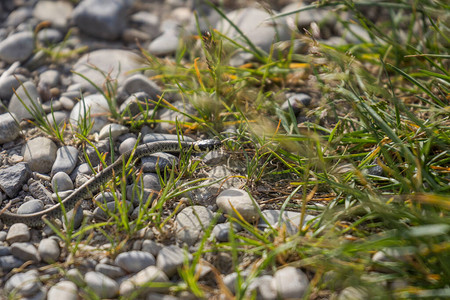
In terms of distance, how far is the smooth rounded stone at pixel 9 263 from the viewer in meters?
3.11

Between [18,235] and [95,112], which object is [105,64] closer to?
[95,112]

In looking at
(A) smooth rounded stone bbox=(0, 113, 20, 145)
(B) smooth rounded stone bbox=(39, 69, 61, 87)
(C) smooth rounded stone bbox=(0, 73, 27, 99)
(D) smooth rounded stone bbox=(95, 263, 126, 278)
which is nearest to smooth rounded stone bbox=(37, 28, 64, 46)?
(B) smooth rounded stone bbox=(39, 69, 61, 87)

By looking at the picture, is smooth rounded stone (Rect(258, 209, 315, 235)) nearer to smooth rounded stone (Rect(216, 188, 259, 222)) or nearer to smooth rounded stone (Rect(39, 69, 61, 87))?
smooth rounded stone (Rect(216, 188, 259, 222))

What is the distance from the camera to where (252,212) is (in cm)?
338

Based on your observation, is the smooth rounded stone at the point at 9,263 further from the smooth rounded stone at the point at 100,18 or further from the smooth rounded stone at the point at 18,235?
the smooth rounded stone at the point at 100,18

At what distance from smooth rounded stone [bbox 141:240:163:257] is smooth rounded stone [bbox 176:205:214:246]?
0.64ft

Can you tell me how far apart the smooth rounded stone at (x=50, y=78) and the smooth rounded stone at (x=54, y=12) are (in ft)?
3.97

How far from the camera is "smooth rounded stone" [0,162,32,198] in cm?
378

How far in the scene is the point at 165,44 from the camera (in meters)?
5.70

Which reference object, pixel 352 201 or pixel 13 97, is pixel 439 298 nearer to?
pixel 352 201

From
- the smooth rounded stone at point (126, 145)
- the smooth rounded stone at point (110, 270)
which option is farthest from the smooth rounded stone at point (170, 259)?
the smooth rounded stone at point (126, 145)

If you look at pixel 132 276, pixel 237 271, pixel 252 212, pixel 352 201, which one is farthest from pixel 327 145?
pixel 132 276

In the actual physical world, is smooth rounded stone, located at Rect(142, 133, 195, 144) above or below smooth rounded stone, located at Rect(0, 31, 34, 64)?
below

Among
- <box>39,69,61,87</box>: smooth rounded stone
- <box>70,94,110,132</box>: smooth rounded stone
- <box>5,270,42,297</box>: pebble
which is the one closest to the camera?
<box>5,270,42,297</box>: pebble
